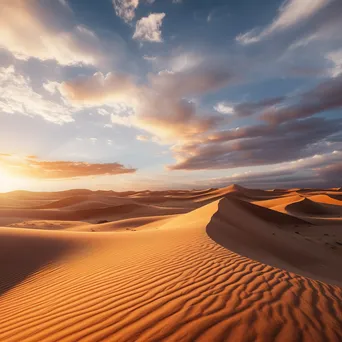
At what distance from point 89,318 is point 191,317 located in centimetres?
126

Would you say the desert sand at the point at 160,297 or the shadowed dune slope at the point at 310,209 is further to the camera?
the shadowed dune slope at the point at 310,209

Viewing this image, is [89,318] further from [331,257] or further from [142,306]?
[331,257]

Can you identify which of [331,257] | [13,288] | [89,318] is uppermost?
[89,318]

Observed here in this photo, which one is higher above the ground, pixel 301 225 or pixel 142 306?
pixel 142 306

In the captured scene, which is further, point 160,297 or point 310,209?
point 310,209

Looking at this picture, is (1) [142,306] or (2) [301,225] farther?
(2) [301,225]

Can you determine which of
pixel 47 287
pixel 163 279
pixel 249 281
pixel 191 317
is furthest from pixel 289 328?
pixel 47 287

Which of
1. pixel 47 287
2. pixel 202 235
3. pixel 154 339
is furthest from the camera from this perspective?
pixel 202 235

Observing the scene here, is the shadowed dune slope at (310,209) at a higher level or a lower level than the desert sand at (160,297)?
lower

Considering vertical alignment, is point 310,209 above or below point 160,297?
below

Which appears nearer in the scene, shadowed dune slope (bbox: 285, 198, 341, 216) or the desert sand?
the desert sand

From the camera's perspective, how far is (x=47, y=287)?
177 inches

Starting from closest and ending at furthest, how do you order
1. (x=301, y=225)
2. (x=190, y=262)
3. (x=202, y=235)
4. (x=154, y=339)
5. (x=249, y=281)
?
(x=154, y=339), (x=249, y=281), (x=190, y=262), (x=202, y=235), (x=301, y=225)

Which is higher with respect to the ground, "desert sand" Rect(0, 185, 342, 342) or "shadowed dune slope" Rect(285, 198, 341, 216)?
"desert sand" Rect(0, 185, 342, 342)
